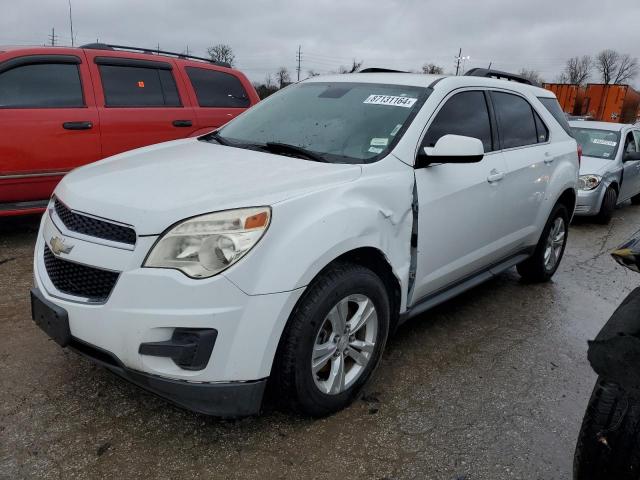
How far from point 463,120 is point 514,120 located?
0.81 meters

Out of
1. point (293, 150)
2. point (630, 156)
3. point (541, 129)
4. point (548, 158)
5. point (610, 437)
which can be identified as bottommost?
point (610, 437)

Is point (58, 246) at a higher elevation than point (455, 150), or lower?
lower

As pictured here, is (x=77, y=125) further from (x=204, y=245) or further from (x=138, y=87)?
(x=204, y=245)

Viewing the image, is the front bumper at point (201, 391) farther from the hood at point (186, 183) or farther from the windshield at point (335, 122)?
the windshield at point (335, 122)

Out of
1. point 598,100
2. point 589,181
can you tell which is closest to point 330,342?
point 589,181

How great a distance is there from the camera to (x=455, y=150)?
9.16 feet

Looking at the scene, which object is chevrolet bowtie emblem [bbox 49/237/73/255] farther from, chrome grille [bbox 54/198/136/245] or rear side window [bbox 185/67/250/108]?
rear side window [bbox 185/67/250/108]

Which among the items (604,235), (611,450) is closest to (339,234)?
(611,450)

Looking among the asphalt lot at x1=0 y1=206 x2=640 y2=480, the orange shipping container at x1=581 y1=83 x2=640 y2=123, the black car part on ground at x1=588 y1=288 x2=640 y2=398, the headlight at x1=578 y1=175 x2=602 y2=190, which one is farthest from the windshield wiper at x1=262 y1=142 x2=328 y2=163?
the orange shipping container at x1=581 y1=83 x2=640 y2=123

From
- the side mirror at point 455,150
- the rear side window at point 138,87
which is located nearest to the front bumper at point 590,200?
the side mirror at point 455,150

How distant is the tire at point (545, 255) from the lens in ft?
14.8

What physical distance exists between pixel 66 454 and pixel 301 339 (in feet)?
3.69

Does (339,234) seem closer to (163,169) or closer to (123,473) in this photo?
(163,169)

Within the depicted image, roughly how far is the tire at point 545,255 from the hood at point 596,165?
3.47 m
